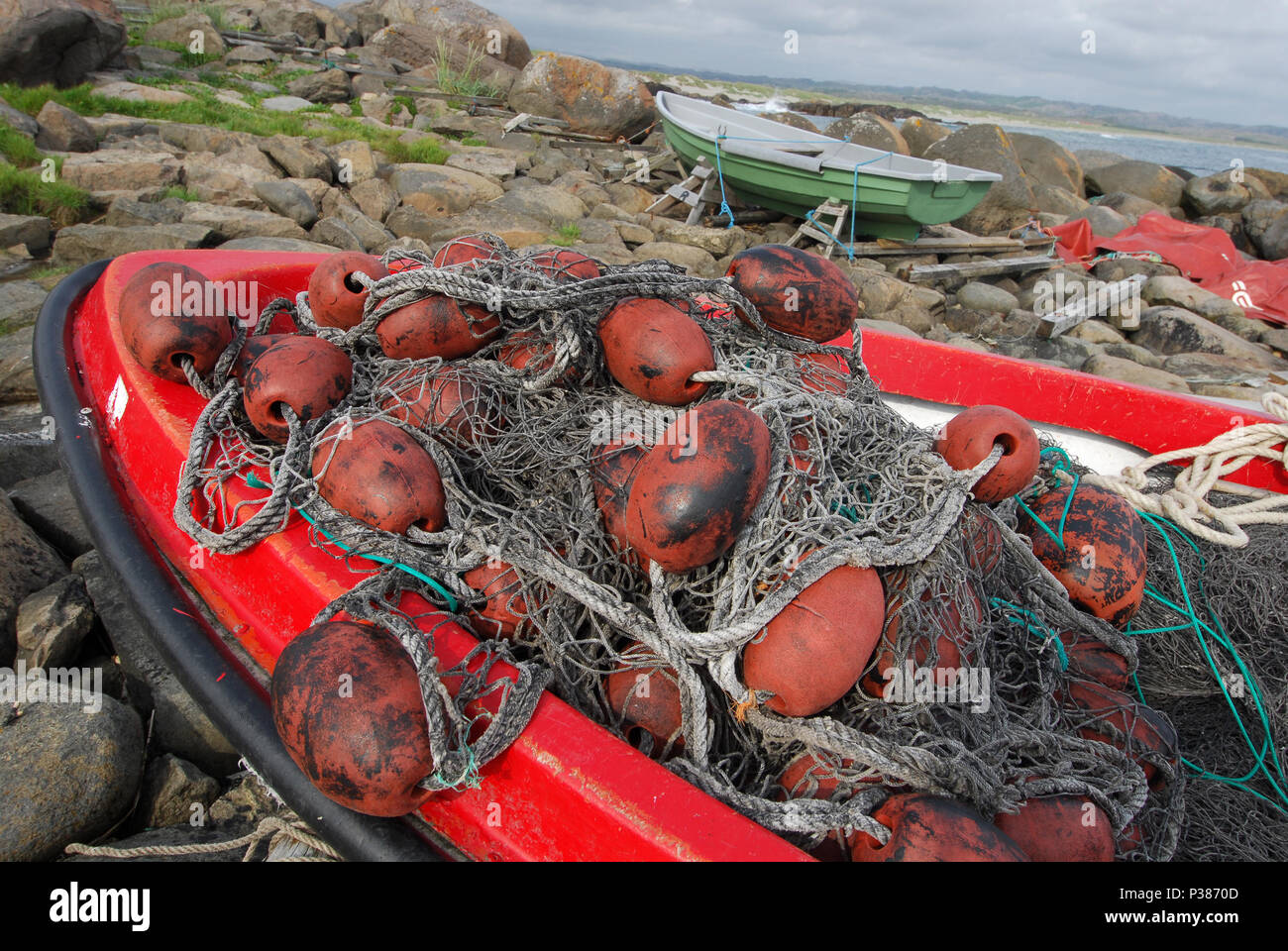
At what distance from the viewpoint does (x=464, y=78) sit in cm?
1748

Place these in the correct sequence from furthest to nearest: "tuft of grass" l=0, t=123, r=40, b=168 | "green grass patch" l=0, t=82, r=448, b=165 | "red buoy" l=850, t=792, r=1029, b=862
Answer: "green grass patch" l=0, t=82, r=448, b=165 < "tuft of grass" l=0, t=123, r=40, b=168 < "red buoy" l=850, t=792, r=1029, b=862

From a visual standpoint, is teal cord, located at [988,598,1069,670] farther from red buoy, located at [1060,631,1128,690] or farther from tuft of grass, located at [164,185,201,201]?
tuft of grass, located at [164,185,201,201]

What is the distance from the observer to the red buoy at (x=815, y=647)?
1.71 m

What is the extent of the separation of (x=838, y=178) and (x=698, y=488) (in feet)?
34.8

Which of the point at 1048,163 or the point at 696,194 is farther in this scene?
the point at 1048,163

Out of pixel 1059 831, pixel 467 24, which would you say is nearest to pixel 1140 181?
pixel 467 24

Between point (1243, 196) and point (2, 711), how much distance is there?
23037mm

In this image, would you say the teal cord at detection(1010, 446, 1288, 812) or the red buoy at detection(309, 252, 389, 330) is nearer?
the teal cord at detection(1010, 446, 1288, 812)

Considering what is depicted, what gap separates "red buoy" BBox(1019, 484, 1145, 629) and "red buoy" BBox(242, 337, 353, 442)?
2.40 metres

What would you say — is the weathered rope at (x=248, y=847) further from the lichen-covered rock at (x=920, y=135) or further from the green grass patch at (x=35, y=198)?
the lichen-covered rock at (x=920, y=135)

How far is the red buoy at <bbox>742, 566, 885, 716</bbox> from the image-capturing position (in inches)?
67.1

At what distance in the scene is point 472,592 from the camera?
80.6 inches

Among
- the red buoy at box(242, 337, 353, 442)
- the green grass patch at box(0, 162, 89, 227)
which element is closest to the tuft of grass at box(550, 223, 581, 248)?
the green grass patch at box(0, 162, 89, 227)

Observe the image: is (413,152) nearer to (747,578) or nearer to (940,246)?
(940,246)
